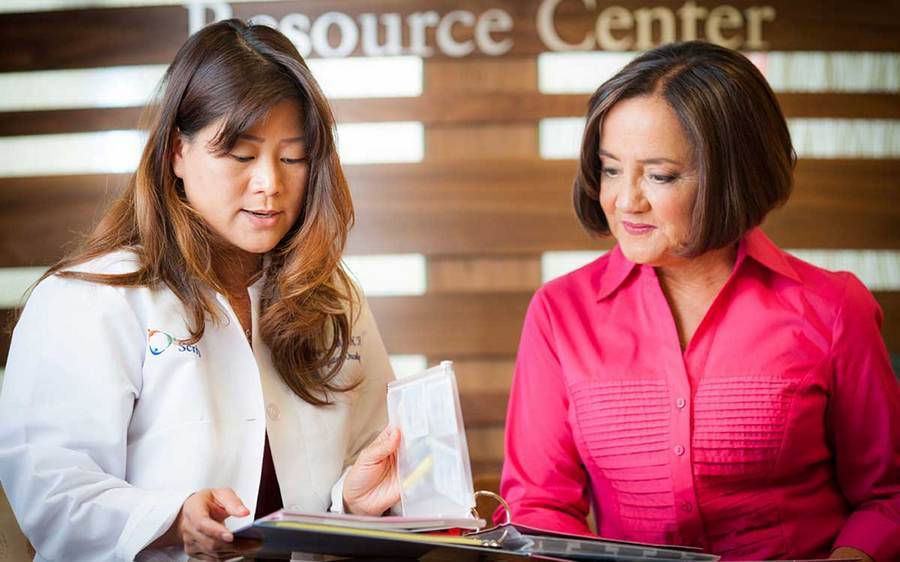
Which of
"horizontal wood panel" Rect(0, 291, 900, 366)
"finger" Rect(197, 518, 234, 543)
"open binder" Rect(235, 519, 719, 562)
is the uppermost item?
"open binder" Rect(235, 519, 719, 562)

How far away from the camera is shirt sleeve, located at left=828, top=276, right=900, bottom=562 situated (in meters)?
1.91

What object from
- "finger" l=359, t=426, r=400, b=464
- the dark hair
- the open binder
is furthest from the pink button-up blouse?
the open binder

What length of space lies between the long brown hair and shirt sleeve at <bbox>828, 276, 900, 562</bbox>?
96 cm

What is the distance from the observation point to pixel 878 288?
364 cm

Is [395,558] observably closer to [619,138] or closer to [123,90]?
[619,138]

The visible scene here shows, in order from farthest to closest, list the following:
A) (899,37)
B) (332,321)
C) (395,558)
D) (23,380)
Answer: (899,37) → (332,321) → (23,380) → (395,558)

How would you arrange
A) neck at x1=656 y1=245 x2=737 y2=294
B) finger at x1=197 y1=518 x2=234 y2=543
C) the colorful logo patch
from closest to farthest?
finger at x1=197 y1=518 x2=234 y2=543, the colorful logo patch, neck at x1=656 y1=245 x2=737 y2=294

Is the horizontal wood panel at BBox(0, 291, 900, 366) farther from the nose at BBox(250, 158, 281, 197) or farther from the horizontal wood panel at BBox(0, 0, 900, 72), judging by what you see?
the nose at BBox(250, 158, 281, 197)

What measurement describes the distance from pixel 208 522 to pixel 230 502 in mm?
50

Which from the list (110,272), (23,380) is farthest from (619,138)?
(23,380)

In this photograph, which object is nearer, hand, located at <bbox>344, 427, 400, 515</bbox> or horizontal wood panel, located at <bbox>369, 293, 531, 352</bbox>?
hand, located at <bbox>344, 427, 400, 515</bbox>

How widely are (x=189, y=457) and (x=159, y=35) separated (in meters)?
2.38

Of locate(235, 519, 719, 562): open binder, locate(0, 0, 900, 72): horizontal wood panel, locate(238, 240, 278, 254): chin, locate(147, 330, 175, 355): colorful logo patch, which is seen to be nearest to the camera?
locate(235, 519, 719, 562): open binder

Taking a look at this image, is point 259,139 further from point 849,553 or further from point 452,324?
point 452,324
